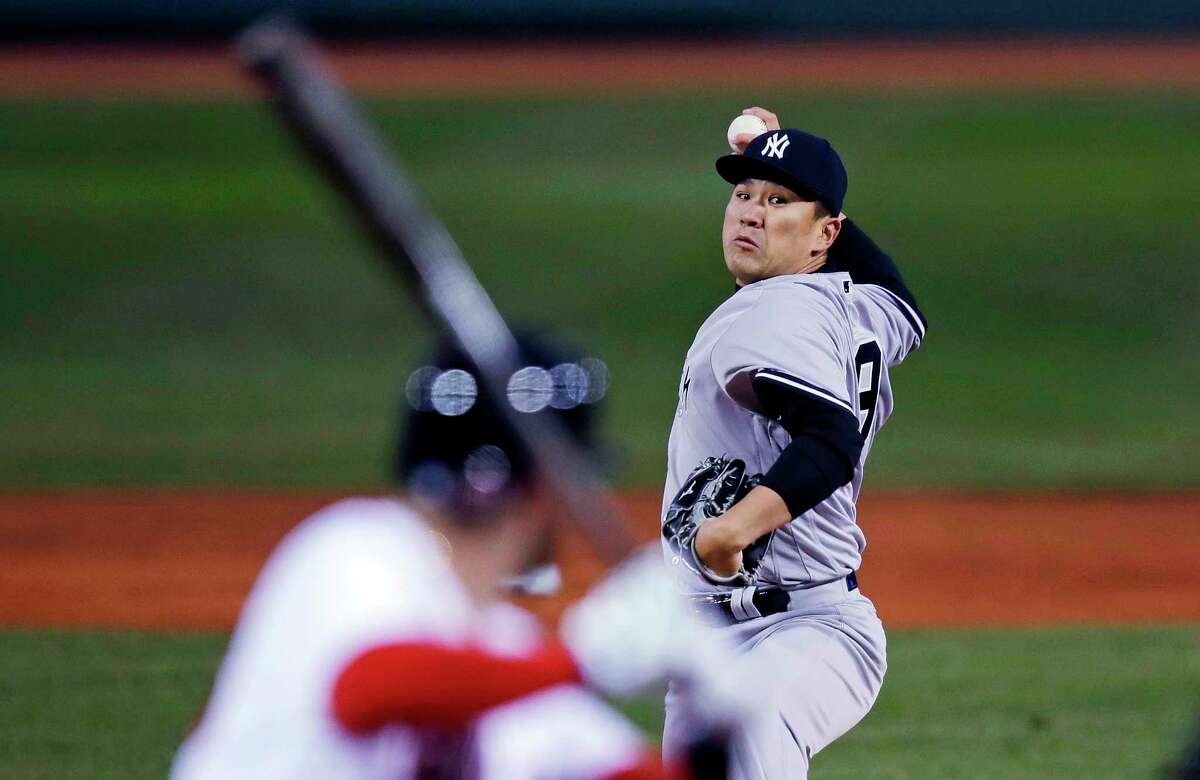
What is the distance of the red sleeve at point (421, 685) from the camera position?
6.89 ft

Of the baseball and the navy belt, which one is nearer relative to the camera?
the navy belt

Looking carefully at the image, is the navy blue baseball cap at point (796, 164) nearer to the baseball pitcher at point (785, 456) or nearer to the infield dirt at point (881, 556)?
the baseball pitcher at point (785, 456)

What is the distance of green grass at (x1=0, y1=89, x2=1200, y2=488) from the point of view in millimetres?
12453

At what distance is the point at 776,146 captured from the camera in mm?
Result: 3781

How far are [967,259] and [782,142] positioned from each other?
14997 millimetres

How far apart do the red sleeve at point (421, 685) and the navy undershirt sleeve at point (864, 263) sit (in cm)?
227

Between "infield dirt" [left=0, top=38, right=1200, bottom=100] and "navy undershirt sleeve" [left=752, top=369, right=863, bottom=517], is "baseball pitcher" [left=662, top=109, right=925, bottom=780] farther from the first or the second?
"infield dirt" [left=0, top=38, right=1200, bottom=100]

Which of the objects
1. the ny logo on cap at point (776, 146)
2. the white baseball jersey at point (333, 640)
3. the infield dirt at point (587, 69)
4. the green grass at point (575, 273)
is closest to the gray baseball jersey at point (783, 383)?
the ny logo on cap at point (776, 146)

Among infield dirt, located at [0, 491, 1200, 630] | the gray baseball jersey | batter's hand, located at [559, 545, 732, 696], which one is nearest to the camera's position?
batter's hand, located at [559, 545, 732, 696]

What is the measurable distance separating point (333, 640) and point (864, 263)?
2.35 m

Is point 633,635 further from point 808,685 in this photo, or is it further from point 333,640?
point 808,685

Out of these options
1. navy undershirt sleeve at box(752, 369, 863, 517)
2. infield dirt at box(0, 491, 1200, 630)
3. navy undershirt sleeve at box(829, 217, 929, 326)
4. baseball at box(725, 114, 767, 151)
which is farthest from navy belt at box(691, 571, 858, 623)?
infield dirt at box(0, 491, 1200, 630)

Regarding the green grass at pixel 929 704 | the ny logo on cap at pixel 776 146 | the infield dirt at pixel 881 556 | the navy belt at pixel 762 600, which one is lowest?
the infield dirt at pixel 881 556

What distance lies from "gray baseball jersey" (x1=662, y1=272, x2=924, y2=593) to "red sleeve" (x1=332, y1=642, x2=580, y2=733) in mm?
1433
